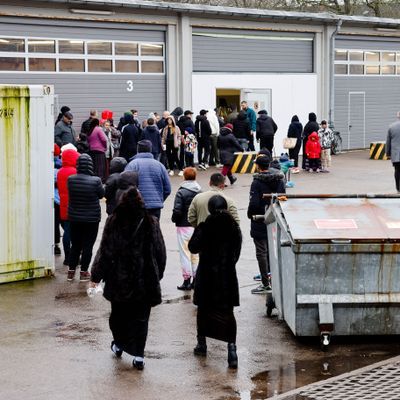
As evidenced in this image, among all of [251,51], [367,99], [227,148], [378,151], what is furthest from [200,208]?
[367,99]

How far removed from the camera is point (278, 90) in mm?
31906

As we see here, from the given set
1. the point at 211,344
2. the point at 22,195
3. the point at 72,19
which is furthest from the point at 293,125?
the point at 211,344

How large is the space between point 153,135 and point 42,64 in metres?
3.86

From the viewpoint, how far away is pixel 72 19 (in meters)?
26.1

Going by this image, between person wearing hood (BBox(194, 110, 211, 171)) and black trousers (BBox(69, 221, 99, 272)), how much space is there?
14.5 m

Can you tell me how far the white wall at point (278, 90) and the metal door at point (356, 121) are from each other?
6.35ft

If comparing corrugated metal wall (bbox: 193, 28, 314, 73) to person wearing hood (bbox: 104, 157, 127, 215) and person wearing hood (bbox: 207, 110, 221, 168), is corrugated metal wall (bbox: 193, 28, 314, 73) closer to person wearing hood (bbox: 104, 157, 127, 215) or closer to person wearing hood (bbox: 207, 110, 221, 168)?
person wearing hood (bbox: 207, 110, 221, 168)

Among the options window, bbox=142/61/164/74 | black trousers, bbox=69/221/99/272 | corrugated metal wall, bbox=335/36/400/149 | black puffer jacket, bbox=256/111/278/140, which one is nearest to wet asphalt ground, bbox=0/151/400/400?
black trousers, bbox=69/221/99/272

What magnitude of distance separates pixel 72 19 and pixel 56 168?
11846 millimetres

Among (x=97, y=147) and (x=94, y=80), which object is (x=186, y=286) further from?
(x=94, y=80)

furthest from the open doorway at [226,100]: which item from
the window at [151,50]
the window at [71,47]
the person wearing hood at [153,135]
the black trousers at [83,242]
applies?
the black trousers at [83,242]

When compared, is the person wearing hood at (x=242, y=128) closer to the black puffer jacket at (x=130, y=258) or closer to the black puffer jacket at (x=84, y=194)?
the black puffer jacket at (x=84, y=194)

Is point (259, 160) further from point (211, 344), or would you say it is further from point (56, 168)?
point (56, 168)

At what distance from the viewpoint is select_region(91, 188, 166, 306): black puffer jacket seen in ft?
29.0
